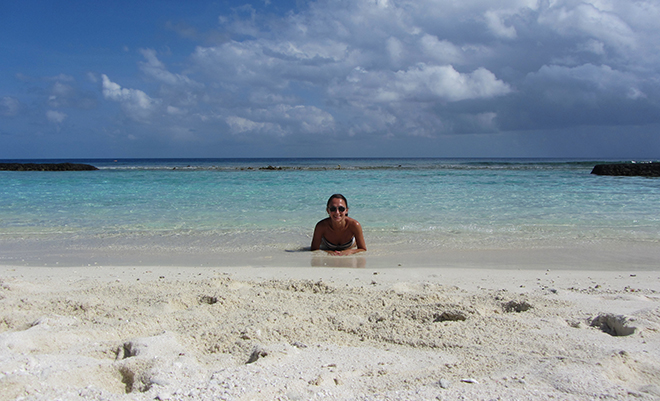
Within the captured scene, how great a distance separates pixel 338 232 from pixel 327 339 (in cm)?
357

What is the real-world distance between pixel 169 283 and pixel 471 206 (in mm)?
8359

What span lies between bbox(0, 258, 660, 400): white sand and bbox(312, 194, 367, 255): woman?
6.04 feet

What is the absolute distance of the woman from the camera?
605 centimetres

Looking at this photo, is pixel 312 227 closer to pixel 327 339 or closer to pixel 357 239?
pixel 357 239

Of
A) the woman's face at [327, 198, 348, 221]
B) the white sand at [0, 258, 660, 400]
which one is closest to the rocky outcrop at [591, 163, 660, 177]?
the white sand at [0, 258, 660, 400]

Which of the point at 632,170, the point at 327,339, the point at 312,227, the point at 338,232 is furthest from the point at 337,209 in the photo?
the point at 632,170

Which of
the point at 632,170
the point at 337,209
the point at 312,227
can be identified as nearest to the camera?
the point at 337,209

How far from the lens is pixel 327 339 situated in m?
2.62

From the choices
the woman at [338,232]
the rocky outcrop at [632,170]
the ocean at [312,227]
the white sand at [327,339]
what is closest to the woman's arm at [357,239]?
the woman at [338,232]

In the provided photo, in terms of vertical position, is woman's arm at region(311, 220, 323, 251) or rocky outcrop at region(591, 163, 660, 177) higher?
rocky outcrop at region(591, 163, 660, 177)

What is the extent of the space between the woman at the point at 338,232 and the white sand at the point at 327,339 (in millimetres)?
1842

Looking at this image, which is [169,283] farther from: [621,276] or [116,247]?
[621,276]

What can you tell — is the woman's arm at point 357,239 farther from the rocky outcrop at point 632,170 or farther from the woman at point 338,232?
the rocky outcrop at point 632,170

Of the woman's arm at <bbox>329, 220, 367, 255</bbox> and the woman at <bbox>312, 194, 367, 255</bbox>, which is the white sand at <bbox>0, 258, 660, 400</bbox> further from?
the woman at <bbox>312, 194, 367, 255</bbox>
